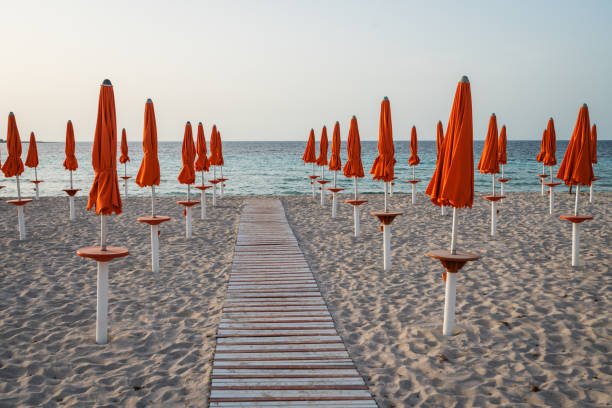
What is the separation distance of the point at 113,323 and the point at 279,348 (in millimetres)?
2427

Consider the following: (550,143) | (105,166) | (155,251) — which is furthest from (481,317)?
(550,143)

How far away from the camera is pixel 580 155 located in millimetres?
7383

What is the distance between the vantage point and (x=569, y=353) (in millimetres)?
4527

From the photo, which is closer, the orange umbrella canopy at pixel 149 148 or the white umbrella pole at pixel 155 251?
the orange umbrella canopy at pixel 149 148

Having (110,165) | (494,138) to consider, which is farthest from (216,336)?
(494,138)

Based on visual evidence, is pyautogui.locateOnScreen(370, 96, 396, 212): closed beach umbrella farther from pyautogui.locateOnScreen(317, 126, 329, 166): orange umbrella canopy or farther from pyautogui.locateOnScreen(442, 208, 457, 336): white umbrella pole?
pyautogui.locateOnScreen(317, 126, 329, 166): orange umbrella canopy

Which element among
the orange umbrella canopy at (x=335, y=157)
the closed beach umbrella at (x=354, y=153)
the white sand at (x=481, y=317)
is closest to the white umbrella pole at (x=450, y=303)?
the white sand at (x=481, y=317)

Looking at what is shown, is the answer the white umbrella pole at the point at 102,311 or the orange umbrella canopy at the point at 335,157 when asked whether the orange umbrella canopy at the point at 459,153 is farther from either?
the orange umbrella canopy at the point at 335,157

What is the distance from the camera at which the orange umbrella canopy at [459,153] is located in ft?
14.5

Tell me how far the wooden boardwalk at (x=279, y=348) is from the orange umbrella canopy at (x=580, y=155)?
5.10 m

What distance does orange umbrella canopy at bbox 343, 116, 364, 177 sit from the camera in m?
9.76

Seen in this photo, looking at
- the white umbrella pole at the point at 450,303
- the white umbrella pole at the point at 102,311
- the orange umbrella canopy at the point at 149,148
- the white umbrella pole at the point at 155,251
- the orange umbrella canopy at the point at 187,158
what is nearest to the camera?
the white umbrella pole at the point at 102,311

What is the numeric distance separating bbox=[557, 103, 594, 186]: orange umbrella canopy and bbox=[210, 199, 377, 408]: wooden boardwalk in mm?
5102

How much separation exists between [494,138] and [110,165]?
323 inches
